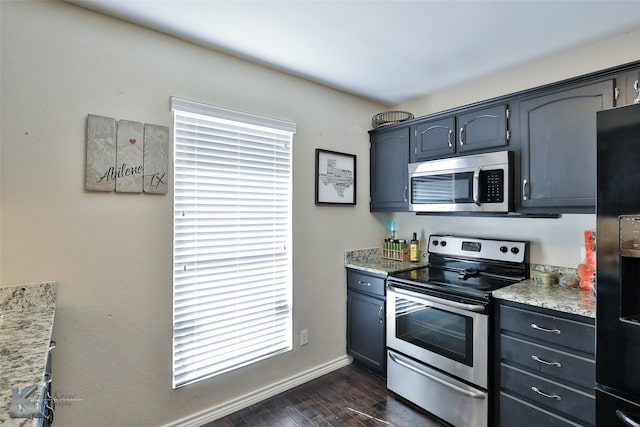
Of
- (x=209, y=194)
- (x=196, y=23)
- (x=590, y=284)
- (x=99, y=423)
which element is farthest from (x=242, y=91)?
(x=590, y=284)

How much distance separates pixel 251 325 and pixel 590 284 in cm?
217

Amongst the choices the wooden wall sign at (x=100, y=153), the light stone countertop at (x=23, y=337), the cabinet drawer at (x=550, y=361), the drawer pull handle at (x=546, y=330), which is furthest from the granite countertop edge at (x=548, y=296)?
the light stone countertop at (x=23, y=337)

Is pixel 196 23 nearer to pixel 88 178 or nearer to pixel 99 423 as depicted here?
pixel 88 178

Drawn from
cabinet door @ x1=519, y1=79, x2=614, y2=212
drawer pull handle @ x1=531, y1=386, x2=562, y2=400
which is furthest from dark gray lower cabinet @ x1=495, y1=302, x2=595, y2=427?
cabinet door @ x1=519, y1=79, x2=614, y2=212

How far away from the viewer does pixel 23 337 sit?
3.75 ft

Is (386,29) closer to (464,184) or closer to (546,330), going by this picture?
(464,184)

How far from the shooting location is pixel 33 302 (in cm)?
154

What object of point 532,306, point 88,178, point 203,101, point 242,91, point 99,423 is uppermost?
point 242,91

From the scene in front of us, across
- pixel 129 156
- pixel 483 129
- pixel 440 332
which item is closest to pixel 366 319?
pixel 440 332

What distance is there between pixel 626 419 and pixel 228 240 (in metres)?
2.16

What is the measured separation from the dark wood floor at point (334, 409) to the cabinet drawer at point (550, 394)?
1.93ft

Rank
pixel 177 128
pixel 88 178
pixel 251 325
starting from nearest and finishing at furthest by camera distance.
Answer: pixel 88 178 → pixel 177 128 → pixel 251 325

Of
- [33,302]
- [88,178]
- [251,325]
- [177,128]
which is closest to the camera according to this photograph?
[33,302]

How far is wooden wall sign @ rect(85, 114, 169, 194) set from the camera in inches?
66.7
